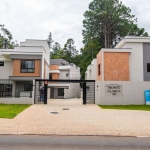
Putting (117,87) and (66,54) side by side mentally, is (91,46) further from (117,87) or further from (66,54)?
(117,87)

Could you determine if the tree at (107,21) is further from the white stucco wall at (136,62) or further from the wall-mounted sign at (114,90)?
the wall-mounted sign at (114,90)

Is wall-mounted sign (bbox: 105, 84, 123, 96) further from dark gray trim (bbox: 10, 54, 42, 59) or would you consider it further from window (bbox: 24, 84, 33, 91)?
window (bbox: 24, 84, 33, 91)

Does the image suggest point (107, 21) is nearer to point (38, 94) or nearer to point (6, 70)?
point (6, 70)

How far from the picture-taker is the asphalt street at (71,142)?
5988 mm

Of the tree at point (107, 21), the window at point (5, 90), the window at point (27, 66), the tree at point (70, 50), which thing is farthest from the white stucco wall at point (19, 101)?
the tree at point (70, 50)

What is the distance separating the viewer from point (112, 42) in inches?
1805

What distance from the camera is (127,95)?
19328 millimetres

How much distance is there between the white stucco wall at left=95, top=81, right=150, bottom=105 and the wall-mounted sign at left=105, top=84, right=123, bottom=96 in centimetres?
28

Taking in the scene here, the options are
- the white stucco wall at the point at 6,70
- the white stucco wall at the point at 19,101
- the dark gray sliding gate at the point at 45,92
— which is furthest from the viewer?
the white stucco wall at the point at 6,70

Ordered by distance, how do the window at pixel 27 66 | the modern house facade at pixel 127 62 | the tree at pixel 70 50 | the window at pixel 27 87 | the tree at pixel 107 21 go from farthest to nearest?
the tree at pixel 70 50, the tree at pixel 107 21, the window at pixel 27 87, the window at pixel 27 66, the modern house facade at pixel 127 62

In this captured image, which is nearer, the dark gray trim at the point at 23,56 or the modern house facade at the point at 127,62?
the modern house facade at the point at 127,62

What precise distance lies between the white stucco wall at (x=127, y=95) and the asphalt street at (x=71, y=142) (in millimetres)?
11875

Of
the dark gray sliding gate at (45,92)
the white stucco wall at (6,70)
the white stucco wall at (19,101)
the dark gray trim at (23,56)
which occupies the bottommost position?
the white stucco wall at (19,101)

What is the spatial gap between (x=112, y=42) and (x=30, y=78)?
1042 inches
